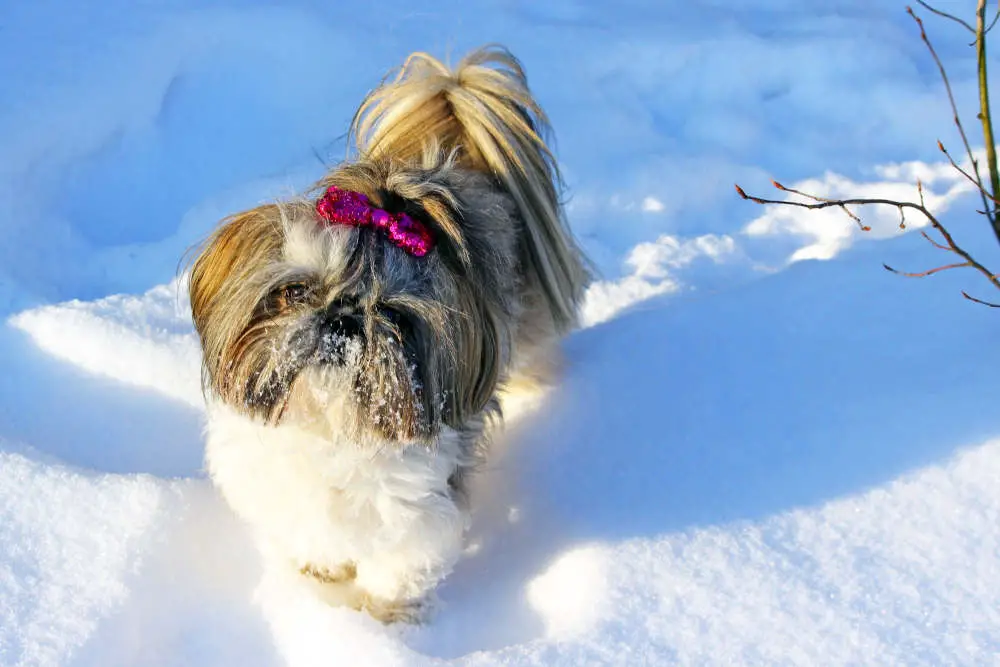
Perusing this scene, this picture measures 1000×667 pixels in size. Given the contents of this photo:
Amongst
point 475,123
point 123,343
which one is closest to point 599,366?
point 475,123

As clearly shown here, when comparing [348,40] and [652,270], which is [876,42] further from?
[348,40]

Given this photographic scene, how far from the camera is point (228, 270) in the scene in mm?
1896

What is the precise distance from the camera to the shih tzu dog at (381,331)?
173cm

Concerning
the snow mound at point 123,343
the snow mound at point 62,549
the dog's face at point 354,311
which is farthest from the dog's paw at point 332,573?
the snow mound at point 123,343

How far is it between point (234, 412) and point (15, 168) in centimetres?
228

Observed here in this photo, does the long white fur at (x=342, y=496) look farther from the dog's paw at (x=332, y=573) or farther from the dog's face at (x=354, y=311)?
the dog's face at (x=354, y=311)

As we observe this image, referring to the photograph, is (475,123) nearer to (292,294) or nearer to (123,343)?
(292,294)

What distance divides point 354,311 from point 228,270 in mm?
374

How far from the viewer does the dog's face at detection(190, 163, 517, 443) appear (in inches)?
66.8

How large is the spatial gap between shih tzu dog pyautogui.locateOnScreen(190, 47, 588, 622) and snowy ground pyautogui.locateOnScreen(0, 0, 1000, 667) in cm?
20

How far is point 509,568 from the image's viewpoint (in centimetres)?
238

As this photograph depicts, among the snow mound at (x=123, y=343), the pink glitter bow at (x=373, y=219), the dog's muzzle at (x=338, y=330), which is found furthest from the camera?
the snow mound at (x=123, y=343)

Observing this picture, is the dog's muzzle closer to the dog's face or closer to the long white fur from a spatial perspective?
the dog's face

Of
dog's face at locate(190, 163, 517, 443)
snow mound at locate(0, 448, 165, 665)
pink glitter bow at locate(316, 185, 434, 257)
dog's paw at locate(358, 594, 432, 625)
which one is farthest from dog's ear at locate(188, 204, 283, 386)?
dog's paw at locate(358, 594, 432, 625)
